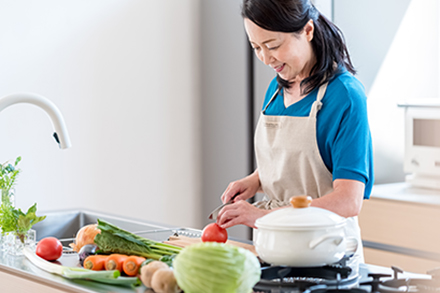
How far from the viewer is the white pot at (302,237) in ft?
3.52

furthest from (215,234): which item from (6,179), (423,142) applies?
(423,142)

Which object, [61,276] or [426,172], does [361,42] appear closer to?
[426,172]

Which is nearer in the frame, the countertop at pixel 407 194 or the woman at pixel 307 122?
the woman at pixel 307 122

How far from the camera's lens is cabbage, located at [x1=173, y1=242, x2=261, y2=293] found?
36.0 inches

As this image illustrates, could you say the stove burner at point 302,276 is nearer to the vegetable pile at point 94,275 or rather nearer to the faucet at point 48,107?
the vegetable pile at point 94,275

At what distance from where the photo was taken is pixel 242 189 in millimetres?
1738

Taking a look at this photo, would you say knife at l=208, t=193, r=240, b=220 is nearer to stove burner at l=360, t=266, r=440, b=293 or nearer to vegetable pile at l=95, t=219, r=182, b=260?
vegetable pile at l=95, t=219, r=182, b=260

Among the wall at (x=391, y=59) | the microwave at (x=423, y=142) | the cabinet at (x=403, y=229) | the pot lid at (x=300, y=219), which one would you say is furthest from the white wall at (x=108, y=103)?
the pot lid at (x=300, y=219)

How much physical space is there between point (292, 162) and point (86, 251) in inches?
24.0

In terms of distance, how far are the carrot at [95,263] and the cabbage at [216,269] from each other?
0.35 metres

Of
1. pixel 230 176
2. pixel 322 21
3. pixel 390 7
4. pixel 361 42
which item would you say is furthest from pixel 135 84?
pixel 322 21

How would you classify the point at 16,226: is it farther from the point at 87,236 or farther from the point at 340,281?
the point at 340,281

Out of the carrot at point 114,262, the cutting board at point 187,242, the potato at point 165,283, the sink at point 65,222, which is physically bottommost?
the sink at point 65,222

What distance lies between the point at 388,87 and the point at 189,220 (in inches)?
55.9
